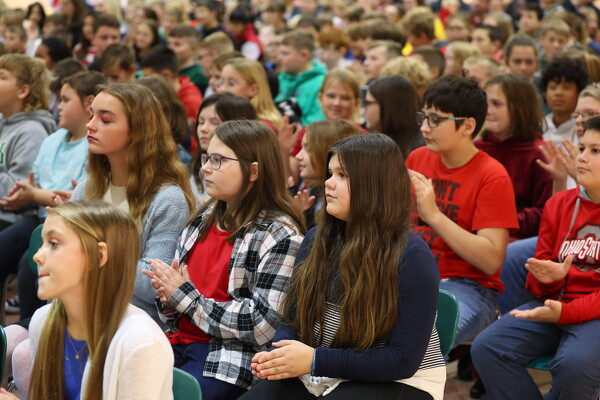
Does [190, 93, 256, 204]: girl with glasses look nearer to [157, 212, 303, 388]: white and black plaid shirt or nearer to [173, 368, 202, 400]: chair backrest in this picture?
[157, 212, 303, 388]: white and black plaid shirt

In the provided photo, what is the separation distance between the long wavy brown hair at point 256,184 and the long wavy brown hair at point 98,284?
2.15 feet

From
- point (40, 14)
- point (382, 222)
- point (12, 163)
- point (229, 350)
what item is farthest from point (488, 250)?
point (40, 14)

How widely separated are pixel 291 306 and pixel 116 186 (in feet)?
3.46

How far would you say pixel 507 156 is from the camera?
378 centimetres

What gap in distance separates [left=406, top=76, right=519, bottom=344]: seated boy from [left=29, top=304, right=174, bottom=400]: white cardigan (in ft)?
4.45

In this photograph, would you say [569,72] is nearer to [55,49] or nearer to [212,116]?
[212,116]

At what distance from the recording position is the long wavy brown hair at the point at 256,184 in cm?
263

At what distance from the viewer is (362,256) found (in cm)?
223

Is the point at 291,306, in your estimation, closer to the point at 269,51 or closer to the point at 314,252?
the point at 314,252

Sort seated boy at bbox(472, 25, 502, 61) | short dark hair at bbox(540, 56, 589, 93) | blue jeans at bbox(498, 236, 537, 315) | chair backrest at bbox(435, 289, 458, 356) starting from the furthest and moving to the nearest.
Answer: seated boy at bbox(472, 25, 502, 61), short dark hair at bbox(540, 56, 589, 93), blue jeans at bbox(498, 236, 537, 315), chair backrest at bbox(435, 289, 458, 356)

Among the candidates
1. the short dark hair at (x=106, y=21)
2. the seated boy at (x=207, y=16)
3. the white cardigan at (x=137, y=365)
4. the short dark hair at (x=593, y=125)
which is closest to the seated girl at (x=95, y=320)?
the white cardigan at (x=137, y=365)

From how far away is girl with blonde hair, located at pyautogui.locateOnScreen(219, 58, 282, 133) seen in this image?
496cm

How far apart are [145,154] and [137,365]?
4.06 ft

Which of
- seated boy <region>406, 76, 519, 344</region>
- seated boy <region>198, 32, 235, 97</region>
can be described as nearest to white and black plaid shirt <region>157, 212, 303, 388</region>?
seated boy <region>406, 76, 519, 344</region>
